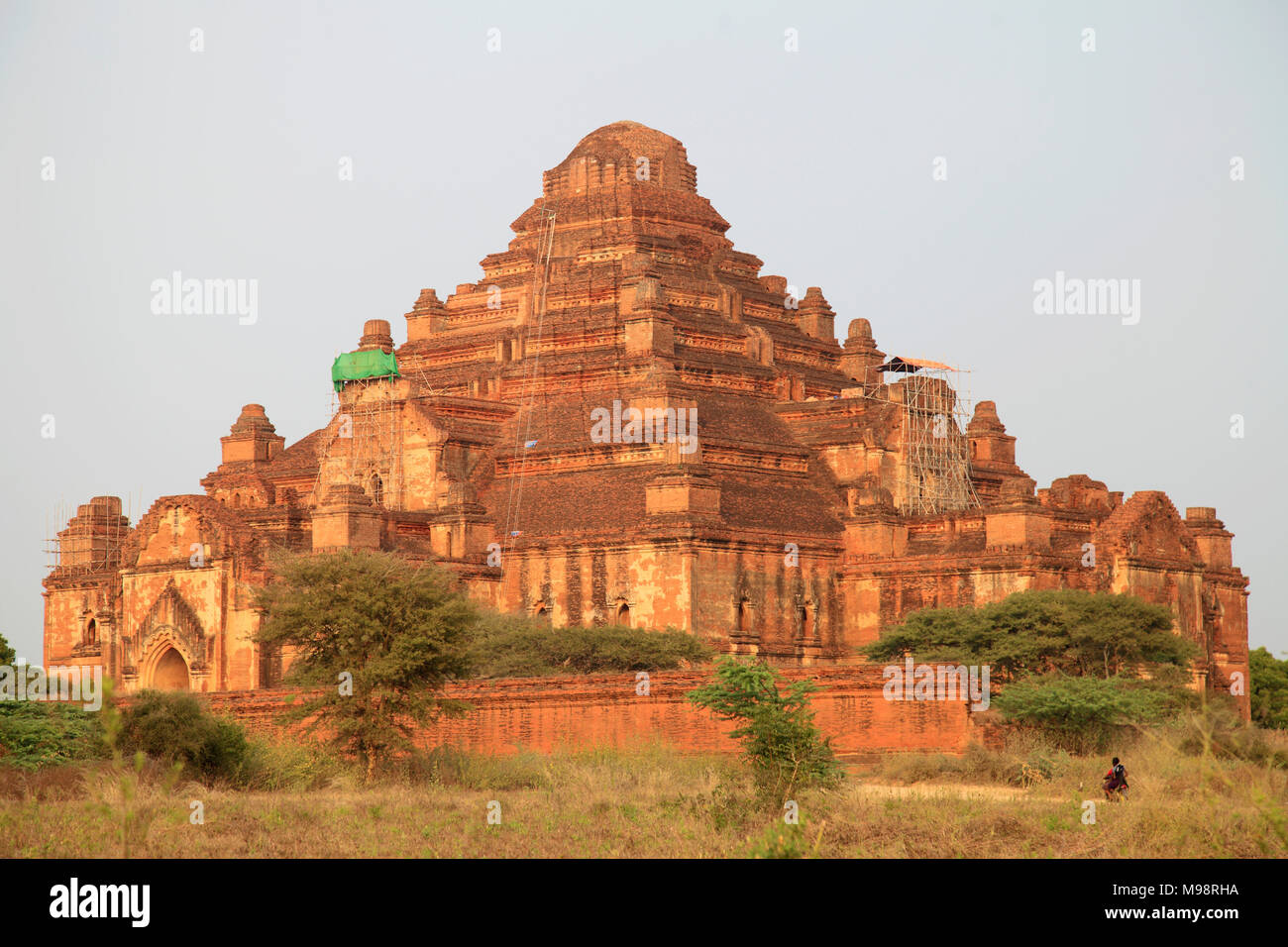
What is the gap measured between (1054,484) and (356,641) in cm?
2282

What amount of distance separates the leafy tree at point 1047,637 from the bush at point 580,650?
4.14 metres

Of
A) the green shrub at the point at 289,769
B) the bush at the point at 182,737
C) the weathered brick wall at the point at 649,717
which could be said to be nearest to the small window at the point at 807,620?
the weathered brick wall at the point at 649,717

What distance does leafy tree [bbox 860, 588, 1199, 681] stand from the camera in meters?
39.6

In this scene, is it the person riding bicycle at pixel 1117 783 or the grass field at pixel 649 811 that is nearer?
the grass field at pixel 649 811

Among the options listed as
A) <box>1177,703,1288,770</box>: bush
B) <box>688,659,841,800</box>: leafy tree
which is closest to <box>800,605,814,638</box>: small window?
<box>1177,703,1288,770</box>: bush

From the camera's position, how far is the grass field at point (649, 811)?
2306 cm

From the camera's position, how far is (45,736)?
1265 inches

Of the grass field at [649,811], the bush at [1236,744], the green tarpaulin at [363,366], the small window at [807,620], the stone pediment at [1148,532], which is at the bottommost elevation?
the grass field at [649,811]

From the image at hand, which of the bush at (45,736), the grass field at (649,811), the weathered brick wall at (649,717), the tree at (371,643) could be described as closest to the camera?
the grass field at (649,811)

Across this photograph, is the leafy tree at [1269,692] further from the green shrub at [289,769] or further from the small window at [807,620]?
the green shrub at [289,769]
